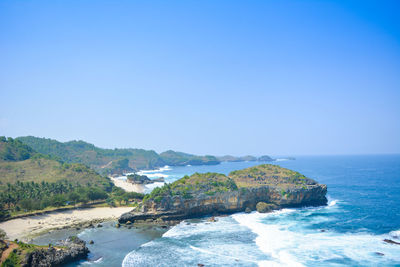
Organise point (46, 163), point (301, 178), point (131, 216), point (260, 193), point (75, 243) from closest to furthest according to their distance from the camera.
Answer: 1. point (75, 243)
2. point (131, 216)
3. point (260, 193)
4. point (301, 178)
5. point (46, 163)

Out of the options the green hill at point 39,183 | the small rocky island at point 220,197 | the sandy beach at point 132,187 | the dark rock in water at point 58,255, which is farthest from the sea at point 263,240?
the sandy beach at point 132,187

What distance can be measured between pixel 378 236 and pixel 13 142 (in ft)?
468

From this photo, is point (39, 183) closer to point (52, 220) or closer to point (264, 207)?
point (52, 220)

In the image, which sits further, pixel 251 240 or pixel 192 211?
pixel 192 211

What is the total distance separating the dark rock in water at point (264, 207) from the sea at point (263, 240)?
1423 mm

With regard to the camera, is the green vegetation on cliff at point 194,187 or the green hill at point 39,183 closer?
the green vegetation on cliff at point 194,187

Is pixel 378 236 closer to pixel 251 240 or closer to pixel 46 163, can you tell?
pixel 251 240

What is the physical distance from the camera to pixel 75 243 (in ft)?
131

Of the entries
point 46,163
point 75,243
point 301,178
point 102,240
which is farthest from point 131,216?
point 46,163

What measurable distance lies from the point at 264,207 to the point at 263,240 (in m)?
18.7

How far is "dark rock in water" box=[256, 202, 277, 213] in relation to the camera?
203 ft

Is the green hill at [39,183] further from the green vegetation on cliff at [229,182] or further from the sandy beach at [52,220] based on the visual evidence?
the green vegetation on cliff at [229,182]

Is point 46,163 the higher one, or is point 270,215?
point 46,163

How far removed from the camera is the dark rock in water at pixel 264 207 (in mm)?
61875
